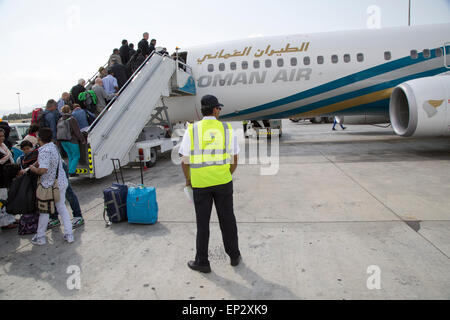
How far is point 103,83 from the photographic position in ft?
29.1

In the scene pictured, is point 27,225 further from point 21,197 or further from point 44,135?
point 44,135

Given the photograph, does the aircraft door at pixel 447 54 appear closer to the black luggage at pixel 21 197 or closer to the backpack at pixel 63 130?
the backpack at pixel 63 130

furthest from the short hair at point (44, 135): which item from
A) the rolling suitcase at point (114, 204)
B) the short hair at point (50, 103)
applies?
the short hair at point (50, 103)

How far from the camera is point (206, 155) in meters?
2.99

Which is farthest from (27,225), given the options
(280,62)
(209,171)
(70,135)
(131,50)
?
(280,62)

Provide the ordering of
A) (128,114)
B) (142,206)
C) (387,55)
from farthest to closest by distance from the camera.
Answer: (387,55), (128,114), (142,206)

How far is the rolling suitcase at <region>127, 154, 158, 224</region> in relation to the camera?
4.35 metres

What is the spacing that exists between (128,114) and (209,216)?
5.60 m

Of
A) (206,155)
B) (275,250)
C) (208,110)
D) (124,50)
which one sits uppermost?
(124,50)

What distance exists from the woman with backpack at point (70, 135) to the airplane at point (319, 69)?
4.91 meters

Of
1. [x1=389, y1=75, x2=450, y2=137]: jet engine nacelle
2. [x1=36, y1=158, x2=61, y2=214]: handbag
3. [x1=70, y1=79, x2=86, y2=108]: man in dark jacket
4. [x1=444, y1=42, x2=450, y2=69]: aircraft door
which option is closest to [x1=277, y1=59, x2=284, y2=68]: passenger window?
[x1=389, y1=75, x2=450, y2=137]: jet engine nacelle

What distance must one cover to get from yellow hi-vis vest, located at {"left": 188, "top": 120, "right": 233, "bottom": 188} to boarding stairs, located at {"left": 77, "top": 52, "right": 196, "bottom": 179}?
4.45m

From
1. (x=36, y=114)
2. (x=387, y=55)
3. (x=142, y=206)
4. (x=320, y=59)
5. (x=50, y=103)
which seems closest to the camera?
(x=142, y=206)

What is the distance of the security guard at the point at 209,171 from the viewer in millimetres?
2996
